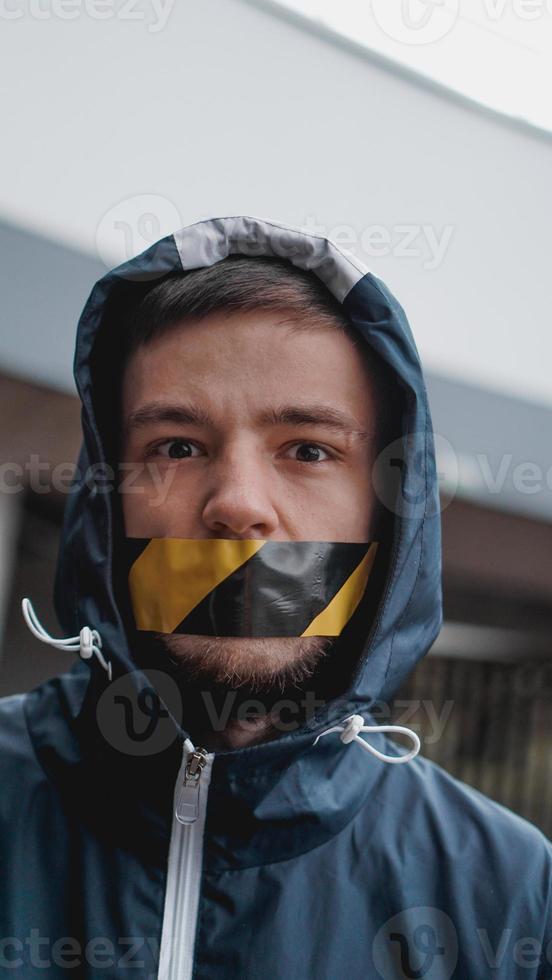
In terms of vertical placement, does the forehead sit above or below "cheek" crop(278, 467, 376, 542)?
above

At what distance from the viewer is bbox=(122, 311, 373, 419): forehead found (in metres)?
1.48

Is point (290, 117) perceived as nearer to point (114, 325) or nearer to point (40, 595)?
point (114, 325)

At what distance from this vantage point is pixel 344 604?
150 cm

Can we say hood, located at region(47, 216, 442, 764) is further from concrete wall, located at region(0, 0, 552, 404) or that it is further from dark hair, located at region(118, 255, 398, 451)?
concrete wall, located at region(0, 0, 552, 404)

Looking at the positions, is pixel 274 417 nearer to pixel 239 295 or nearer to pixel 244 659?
pixel 239 295

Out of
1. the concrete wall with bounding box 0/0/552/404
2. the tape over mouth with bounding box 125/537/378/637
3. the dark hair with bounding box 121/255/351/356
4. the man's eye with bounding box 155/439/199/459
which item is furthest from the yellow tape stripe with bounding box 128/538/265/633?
the concrete wall with bounding box 0/0/552/404

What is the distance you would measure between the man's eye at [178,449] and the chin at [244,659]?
0.31 m

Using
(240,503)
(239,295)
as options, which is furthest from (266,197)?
(240,503)

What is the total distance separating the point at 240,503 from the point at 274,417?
178mm

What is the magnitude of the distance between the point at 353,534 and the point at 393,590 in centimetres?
13

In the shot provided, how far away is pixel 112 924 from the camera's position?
1276 mm

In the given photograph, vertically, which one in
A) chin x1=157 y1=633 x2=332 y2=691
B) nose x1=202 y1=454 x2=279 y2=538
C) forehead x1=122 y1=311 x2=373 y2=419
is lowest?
chin x1=157 y1=633 x2=332 y2=691

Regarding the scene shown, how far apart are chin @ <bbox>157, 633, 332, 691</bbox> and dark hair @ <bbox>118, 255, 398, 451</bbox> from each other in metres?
0.41

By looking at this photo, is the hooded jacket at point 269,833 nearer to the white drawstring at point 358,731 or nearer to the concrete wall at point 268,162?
the white drawstring at point 358,731
